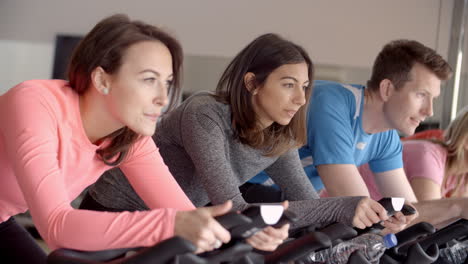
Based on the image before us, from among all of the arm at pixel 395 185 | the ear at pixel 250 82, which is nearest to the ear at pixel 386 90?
the arm at pixel 395 185

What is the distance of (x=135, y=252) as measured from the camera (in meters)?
1.10

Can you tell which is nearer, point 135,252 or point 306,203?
point 135,252

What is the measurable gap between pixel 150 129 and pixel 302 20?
3482 mm

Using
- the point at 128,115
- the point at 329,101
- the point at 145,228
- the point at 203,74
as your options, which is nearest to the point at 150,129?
the point at 128,115

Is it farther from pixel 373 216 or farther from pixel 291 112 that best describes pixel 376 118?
pixel 373 216

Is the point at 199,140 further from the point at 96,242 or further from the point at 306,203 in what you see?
the point at 96,242

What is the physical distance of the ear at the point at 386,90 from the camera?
8.25 feet

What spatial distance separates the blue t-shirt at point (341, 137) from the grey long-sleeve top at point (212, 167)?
0.15 metres

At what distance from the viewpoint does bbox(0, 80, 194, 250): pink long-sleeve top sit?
1.13 metres

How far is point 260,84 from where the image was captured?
1955mm

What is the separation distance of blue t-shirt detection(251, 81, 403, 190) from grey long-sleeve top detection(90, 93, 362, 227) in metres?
0.15

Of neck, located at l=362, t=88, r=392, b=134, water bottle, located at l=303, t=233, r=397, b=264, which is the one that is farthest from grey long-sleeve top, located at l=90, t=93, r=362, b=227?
neck, located at l=362, t=88, r=392, b=134

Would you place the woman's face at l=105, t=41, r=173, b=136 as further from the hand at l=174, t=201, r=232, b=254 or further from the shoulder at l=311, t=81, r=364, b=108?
the shoulder at l=311, t=81, r=364, b=108

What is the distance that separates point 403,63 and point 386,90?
0.13 m
